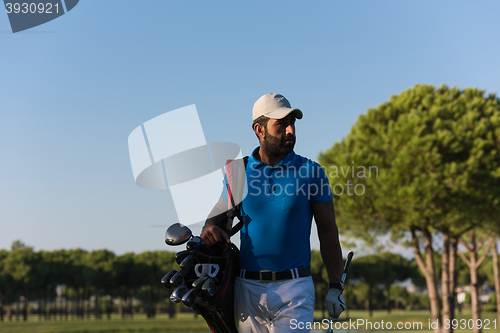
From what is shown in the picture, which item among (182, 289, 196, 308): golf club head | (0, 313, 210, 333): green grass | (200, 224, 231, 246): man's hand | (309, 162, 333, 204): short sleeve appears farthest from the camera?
(0, 313, 210, 333): green grass

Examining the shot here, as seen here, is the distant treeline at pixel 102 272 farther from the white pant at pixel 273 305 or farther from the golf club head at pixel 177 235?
the golf club head at pixel 177 235

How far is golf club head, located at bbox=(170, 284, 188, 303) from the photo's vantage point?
3.16 m

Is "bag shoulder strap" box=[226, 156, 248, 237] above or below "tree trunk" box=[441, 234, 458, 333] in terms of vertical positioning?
above

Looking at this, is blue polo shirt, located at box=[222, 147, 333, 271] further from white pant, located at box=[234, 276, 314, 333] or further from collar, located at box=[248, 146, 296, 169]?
white pant, located at box=[234, 276, 314, 333]

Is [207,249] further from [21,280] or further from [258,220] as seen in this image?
[21,280]

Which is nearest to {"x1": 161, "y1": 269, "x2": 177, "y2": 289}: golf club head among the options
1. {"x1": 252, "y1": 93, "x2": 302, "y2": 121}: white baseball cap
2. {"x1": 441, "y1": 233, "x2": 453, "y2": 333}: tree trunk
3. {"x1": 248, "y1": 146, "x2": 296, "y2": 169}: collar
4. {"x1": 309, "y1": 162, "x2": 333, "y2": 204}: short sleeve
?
{"x1": 248, "y1": 146, "x2": 296, "y2": 169}: collar

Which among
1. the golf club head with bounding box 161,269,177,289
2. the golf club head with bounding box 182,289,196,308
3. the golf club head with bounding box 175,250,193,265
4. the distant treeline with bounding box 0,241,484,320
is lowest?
the distant treeline with bounding box 0,241,484,320

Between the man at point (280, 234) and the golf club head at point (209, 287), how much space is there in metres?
0.31

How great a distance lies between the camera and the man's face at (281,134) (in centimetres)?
366

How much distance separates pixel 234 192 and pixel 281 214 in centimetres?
45

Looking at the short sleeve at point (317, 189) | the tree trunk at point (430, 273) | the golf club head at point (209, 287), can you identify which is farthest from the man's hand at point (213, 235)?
the tree trunk at point (430, 273)

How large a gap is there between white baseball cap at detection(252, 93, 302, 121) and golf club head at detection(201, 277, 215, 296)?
4.17 ft

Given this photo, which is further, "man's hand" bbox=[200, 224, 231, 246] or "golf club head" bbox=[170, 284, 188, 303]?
"man's hand" bbox=[200, 224, 231, 246]

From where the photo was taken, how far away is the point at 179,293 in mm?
3193
